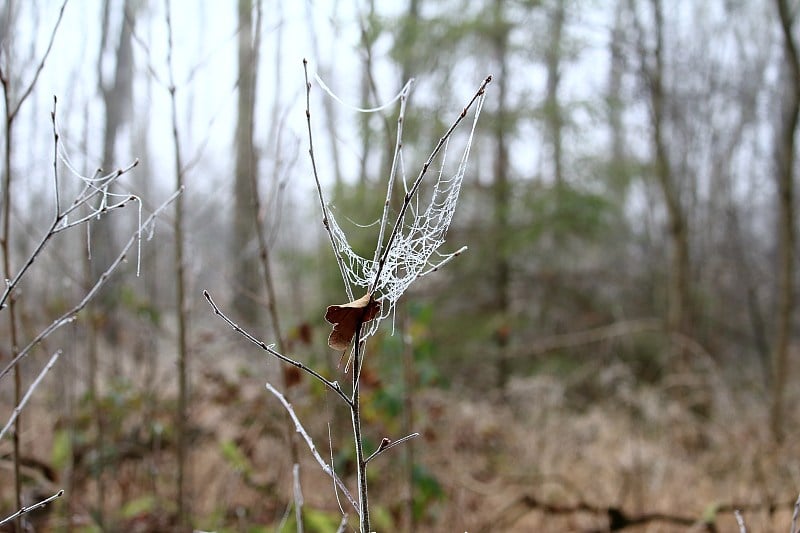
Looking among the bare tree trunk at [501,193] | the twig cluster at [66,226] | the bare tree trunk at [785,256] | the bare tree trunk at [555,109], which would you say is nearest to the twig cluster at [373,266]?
the twig cluster at [66,226]

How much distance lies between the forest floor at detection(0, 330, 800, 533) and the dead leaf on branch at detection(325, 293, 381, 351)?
4.92 ft

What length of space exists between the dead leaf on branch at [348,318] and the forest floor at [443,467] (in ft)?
4.92

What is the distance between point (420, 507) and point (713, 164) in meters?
10.3

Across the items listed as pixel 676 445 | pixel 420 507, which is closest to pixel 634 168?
pixel 676 445

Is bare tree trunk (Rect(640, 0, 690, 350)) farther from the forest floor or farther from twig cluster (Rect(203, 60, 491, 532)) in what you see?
twig cluster (Rect(203, 60, 491, 532))

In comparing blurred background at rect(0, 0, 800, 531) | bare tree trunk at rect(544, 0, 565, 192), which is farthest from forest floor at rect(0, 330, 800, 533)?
bare tree trunk at rect(544, 0, 565, 192)

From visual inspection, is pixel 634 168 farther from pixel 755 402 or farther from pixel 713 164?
pixel 713 164

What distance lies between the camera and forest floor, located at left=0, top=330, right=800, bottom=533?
284 centimetres

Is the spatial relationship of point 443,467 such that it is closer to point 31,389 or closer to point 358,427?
point 31,389

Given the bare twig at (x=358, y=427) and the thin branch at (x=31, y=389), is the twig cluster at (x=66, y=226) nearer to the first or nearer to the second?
the thin branch at (x=31, y=389)

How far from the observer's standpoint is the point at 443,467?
4148mm

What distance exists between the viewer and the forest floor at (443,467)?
284cm

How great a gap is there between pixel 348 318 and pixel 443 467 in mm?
3517

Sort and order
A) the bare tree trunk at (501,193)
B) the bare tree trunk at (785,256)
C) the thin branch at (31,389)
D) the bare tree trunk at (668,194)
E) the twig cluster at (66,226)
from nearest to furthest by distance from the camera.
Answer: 1. the twig cluster at (66,226)
2. the thin branch at (31,389)
3. the bare tree trunk at (785,256)
4. the bare tree trunk at (668,194)
5. the bare tree trunk at (501,193)
